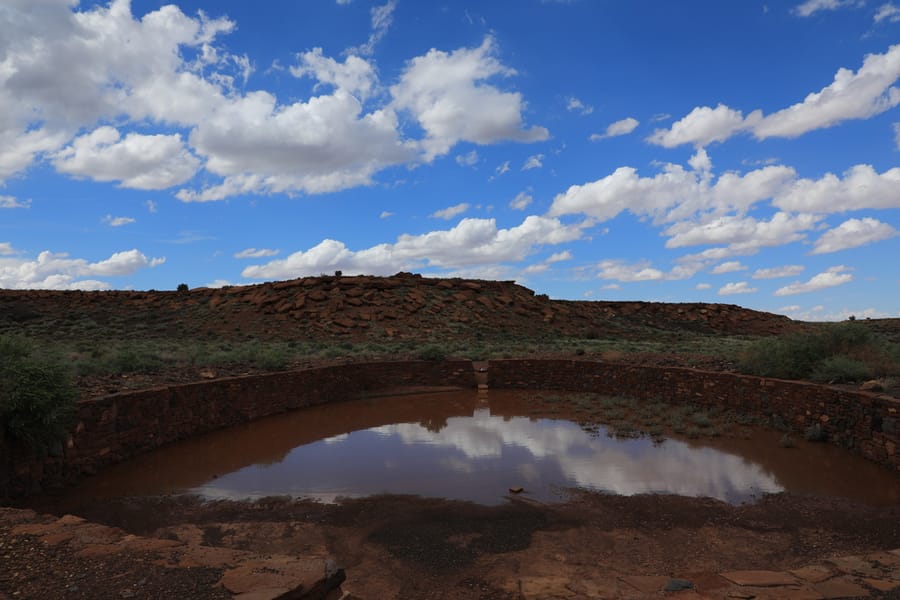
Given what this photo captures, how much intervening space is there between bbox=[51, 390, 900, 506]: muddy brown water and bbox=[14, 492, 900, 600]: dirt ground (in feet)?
1.90

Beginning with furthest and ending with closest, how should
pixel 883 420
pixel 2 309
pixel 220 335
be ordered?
pixel 2 309 → pixel 220 335 → pixel 883 420

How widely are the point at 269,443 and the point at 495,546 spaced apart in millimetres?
7840

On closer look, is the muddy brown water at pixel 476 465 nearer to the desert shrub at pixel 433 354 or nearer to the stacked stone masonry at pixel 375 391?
the stacked stone masonry at pixel 375 391

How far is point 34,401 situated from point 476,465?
293 inches

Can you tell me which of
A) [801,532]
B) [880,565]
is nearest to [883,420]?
[801,532]

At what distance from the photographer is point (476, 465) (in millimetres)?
10820

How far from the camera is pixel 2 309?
3828 cm

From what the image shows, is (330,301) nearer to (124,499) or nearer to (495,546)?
(124,499)

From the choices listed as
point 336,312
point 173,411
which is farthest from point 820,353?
point 336,312

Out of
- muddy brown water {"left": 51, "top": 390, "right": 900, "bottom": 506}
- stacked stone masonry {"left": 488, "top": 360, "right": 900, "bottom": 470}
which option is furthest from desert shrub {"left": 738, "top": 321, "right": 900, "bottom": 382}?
muddy brown water {"left": 51, "top": 390, "right": 900, "bottom": 506}

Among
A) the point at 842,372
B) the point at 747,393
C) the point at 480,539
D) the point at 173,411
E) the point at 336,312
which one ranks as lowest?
the point at 480,539

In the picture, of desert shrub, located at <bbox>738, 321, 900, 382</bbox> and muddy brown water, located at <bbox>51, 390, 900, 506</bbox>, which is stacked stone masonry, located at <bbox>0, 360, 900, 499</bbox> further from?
desert shrub, located at <bbox>738, 321, 900, 382</bbox>

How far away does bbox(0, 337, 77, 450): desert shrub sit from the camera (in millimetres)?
8398

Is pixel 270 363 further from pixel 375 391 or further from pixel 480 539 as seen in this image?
pixel 480 539
